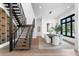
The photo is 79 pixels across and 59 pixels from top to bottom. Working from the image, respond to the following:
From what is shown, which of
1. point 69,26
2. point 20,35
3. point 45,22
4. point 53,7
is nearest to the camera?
point 20,35

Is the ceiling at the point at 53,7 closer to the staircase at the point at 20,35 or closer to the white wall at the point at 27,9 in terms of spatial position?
the white wall at the point at 27,9

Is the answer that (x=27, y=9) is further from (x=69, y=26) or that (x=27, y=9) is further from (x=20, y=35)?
(x=69, y=26)

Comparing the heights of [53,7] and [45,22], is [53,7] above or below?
above

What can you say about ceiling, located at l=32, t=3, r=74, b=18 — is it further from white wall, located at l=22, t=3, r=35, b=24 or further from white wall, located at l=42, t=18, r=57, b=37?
white wall, located at l=42, t=18, r=57, b=37

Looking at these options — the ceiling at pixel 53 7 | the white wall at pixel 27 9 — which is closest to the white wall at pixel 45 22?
the white wall at pixel 27 9

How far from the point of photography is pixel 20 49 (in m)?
5.93

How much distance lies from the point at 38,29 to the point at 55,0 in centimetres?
1219

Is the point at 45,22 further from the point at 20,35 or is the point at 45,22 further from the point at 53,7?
the point at 20,35

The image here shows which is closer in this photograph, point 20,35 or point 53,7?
point 20,35

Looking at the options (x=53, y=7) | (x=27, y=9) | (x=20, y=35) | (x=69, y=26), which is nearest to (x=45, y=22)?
(x=69, y=26)

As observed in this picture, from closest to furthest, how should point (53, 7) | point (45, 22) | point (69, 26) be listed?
point (53, 7), point (69, 26), point (45, 22)

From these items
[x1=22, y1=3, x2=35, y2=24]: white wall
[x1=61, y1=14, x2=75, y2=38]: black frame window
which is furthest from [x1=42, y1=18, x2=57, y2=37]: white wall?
[x1=22, y1=3, x2=35, y2=24]: white wall

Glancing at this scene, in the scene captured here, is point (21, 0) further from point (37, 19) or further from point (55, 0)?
point (37, 19)

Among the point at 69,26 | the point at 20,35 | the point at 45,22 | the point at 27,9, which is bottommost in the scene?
the point at 20,35
